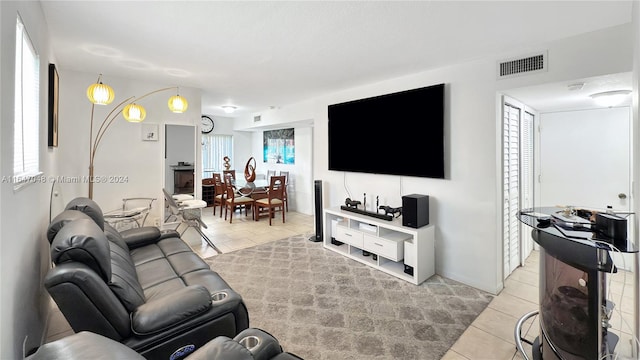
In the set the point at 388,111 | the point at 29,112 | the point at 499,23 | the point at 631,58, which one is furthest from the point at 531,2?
the point at 29,112

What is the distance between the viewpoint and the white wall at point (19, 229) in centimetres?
118

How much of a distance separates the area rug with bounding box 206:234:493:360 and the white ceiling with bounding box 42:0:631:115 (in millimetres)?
2265

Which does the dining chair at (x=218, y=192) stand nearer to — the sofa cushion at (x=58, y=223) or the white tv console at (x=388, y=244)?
the white tv console at (x=388, y=244)

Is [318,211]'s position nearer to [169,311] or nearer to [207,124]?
[169,311]

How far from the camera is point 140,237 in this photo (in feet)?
9.51

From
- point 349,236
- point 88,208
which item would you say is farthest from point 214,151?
point 88,208

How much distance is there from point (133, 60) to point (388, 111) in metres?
2.99

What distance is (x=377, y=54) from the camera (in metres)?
2.86

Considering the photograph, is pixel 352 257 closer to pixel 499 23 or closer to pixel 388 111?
pixel 388 111

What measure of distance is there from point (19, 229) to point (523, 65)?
3.85 m

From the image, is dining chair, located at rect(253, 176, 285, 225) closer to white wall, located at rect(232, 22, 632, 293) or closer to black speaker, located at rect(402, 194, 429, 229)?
white wall, located at rect(232, 22, 632, 293)

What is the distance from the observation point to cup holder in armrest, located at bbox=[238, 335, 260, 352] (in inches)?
51.5

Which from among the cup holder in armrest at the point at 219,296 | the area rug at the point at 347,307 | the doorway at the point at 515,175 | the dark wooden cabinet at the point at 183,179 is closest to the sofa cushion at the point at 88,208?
the cup holder in armrest at the point at 219,296

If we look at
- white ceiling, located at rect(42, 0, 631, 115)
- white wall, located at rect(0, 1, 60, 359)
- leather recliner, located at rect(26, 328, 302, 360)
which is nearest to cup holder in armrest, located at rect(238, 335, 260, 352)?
leather recliner, located at rect(26, 328, 302, 360)
